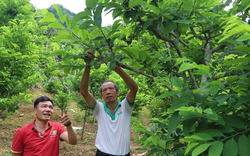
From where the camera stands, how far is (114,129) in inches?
81.7

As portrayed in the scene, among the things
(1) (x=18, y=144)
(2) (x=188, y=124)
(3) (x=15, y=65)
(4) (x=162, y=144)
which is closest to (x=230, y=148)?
(2) (x=188, y=124)

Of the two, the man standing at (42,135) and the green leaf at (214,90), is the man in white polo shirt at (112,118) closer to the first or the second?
the man standing at (42,135)

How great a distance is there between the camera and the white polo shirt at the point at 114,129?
199 cm

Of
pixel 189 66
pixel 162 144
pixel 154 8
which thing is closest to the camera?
pixel 189 66

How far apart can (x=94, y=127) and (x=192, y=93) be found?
8733 mm

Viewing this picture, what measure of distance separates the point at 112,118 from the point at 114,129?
0.14 metres

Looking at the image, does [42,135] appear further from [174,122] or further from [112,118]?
[174,122]

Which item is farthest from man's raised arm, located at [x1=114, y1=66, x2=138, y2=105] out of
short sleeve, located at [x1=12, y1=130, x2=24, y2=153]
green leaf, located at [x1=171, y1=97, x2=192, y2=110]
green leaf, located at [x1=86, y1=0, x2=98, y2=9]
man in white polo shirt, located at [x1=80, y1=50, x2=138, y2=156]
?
short sleeve, located at [x1=12, y1=130, x2=24, y2=153]

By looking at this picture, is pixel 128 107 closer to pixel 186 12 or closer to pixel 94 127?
pixel 186 12

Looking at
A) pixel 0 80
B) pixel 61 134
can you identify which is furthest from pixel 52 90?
pixel 61 134

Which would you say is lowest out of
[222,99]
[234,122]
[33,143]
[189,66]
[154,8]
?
[33,143]

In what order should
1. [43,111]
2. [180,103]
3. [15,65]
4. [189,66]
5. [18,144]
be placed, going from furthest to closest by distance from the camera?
[15,65] < [43,111] < [18,144] < [180,103] < [189,66]

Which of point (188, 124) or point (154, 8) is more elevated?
point (154, 8)

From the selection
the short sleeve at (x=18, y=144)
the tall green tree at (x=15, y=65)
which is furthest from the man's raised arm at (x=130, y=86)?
the tall green tree at (x=15, y=65)
